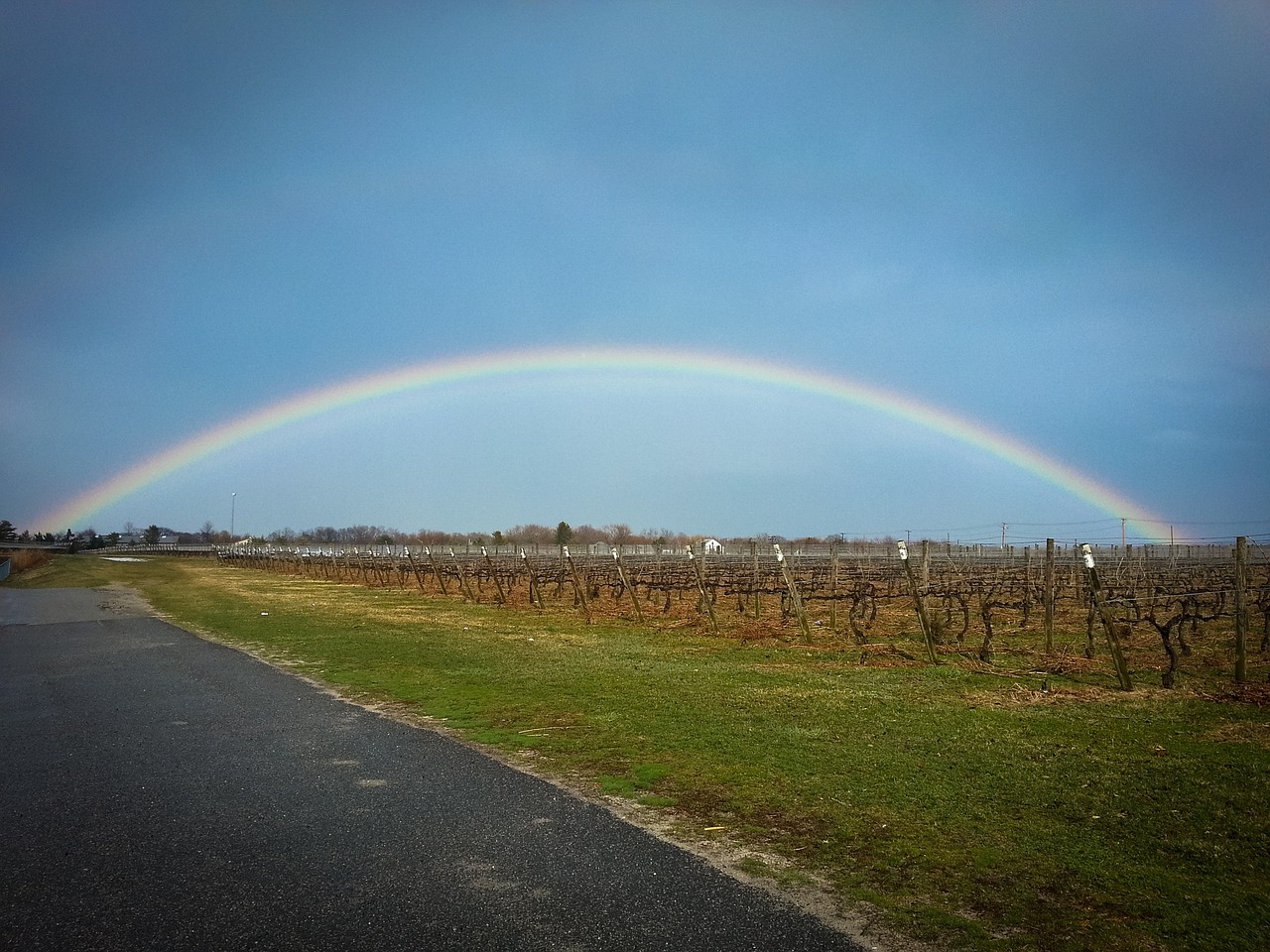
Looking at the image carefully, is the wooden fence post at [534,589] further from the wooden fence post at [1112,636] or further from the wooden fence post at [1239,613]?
the wooden fence post at [1239,613]

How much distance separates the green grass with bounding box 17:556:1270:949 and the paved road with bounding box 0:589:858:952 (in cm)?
66

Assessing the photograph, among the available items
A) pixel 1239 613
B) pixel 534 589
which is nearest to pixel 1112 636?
pixel 1239 613

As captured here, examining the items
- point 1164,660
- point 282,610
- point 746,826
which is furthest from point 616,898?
point 282,610

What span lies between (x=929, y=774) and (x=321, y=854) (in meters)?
4.84

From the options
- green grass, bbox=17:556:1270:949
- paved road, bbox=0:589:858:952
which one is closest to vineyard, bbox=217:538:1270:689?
green grass, bbox=17:556:1270:949

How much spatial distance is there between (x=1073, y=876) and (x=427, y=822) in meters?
4.16

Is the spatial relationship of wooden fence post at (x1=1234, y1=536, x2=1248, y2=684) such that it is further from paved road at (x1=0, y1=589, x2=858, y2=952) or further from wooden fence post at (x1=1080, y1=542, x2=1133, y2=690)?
paved road at (x1=0, y1=589, x2=858, y2=952)

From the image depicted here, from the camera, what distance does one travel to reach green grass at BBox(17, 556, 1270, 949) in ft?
14.3

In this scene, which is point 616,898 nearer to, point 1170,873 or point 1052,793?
point 1170,873

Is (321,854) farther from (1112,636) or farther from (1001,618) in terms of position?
(1001,618)

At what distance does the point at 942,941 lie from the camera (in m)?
3.88

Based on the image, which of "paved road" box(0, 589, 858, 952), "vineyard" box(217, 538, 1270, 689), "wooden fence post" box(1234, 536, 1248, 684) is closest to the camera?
"paved road" box(0, 589, 858, 952)

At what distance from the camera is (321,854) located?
4.98 meters

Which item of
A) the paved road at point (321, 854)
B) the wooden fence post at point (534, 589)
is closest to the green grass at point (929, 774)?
the paved road at point (321, 854)
